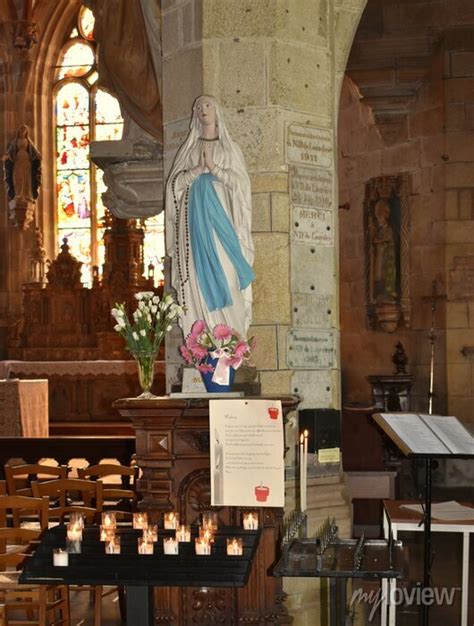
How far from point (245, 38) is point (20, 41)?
1255cm

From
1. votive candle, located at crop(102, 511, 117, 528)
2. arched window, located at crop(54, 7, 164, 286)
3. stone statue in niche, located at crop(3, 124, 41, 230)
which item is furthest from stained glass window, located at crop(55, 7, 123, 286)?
votive candle, located at crop(102, 511, 117, 528)

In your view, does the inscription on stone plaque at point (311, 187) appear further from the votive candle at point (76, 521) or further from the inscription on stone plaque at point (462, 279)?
the inscription on stone plaque at point (462, 279)

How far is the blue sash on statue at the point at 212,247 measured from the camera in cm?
636

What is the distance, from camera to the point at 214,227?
6.37 meters

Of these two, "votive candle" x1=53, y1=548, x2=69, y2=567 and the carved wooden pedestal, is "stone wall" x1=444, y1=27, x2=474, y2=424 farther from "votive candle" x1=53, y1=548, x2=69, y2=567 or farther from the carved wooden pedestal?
"votive candle" x1=53, y1=548, x2=69, y2=567

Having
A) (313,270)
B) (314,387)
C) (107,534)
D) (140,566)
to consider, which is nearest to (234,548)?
(140,566)

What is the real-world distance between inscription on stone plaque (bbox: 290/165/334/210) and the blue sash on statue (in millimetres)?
629

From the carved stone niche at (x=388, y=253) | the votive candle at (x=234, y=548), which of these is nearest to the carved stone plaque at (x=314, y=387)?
the votive candle at (x=234, y=548)

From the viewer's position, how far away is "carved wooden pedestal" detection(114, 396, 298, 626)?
550 cm

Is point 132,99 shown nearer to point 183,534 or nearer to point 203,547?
point 183,534

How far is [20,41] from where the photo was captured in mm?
18547

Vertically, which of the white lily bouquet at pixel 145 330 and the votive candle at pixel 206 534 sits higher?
the white lily bouquet at pixel 145 330

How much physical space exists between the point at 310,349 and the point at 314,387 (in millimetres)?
223

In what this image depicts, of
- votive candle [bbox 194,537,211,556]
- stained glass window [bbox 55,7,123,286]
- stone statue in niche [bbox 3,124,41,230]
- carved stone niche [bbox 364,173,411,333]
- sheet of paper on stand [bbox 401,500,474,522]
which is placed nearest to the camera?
votive candle [bbox 194,537,211,556]
